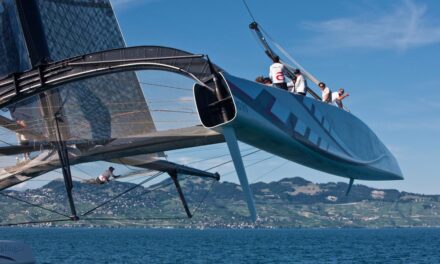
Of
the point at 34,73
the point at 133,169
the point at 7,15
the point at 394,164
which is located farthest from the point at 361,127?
the point at 7,15

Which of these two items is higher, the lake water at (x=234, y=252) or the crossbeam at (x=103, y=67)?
the crossbeam at (x=103, y=67)

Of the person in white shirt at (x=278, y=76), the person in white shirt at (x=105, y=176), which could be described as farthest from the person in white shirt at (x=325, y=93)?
the person in white shirt at (x=105, y=176)

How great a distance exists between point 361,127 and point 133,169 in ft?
22.7

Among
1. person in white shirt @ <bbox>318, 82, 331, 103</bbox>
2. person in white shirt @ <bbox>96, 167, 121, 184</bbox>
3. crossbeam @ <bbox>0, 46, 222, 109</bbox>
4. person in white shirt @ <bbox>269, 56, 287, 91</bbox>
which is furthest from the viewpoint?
person in white shirt @ <bbox>96, 167, 121, 184</bbox>

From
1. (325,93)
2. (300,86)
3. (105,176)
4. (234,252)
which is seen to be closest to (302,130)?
(300,86)

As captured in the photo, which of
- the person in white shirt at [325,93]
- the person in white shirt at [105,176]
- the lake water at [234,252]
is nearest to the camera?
the person in white shirt at [325,93]

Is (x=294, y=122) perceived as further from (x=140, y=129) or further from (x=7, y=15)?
(x=7, y=15)

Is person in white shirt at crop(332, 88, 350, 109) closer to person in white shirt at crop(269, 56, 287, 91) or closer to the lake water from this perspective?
person in white shirt at crop(269, 56, 287, 91)

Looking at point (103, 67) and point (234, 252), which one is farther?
point (234, 252)

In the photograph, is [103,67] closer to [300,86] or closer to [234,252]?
[300,86]

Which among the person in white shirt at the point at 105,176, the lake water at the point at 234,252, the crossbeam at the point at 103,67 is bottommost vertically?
the lake water at the point at 234,252

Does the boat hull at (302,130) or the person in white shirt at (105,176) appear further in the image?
the person in white shirt at (105,176)

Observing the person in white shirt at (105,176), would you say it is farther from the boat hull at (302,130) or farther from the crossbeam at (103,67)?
the boat hull at (302,130)

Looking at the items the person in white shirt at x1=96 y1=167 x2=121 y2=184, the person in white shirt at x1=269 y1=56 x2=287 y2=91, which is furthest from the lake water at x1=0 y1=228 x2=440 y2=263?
the person in white shirt at x1=269 y1=56 x2=287 y2=91
